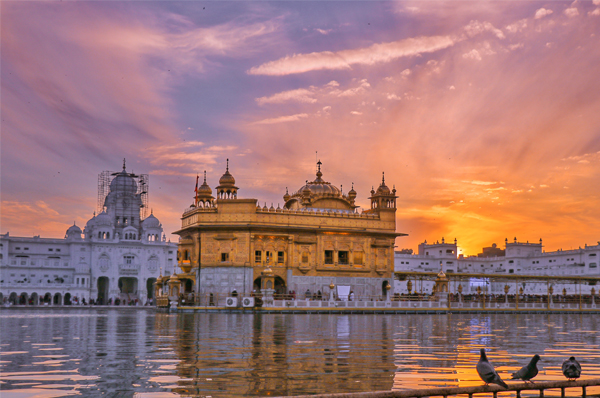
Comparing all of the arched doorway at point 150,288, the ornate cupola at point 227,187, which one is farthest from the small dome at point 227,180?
the arched doorway at point 150,288

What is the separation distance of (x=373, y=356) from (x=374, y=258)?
46044 mm

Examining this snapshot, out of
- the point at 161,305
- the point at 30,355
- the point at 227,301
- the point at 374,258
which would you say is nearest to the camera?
the point at 30,355

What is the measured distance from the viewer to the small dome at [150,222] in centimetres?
10988

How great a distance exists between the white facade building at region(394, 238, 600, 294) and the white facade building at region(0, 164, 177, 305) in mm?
38604

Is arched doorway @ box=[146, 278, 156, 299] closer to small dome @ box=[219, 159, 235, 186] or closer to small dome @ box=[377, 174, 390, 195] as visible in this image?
small dome @ box=[219, 159, 235, 186]

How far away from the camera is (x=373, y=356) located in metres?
14.5

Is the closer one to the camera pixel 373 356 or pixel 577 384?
pixel 577 384

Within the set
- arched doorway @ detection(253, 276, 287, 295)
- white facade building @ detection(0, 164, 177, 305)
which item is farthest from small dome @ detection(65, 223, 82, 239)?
arched doorway @ detection(253, 276, 287, 295)

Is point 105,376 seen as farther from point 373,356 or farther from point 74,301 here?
point 74,301

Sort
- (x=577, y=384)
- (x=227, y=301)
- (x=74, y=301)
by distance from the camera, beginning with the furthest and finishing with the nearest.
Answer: (x=74, y=301) < (x=227, y=301) < (x=577, y=384)

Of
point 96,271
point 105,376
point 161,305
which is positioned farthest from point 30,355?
point 96,271

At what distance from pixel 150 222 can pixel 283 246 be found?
5815cm

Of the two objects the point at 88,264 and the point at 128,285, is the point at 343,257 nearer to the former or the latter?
the point at 88,264

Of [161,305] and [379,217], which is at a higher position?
[379,217]
